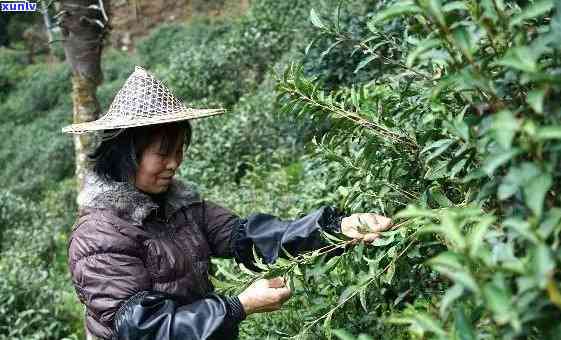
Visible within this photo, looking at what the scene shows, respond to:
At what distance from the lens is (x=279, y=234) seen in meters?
2.40

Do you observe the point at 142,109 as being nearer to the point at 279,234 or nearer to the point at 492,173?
the point at 279,234

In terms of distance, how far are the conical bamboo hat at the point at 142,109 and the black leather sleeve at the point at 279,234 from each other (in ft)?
1.59

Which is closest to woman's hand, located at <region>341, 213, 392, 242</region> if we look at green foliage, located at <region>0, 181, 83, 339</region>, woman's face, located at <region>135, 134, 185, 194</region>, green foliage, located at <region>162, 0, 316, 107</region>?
woman's face, located at <region>135, 134, 185, 194</region>

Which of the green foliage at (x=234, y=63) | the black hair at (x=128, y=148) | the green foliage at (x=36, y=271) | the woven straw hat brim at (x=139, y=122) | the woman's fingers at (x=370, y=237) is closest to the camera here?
the woman's fingers at (x=370, y=237)

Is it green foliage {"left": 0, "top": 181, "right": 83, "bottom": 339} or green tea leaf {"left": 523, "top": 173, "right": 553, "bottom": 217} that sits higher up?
green tea leaf {"left": 523, "top": 173, "right": 553, "bottom": 217}

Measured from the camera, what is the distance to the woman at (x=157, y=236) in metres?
1.96

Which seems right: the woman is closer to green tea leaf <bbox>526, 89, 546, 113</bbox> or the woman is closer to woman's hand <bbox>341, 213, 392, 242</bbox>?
woman's hand <bbox>341, 213, 392, 242</bbox>

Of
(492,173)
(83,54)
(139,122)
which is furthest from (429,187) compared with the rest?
(83,54)

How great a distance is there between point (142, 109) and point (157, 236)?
47 centimetres

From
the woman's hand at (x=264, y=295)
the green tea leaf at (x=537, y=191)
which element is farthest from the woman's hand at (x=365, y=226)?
the green tea leaf at (x=537, y=191)

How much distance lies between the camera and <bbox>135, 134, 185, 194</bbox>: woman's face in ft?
7.51

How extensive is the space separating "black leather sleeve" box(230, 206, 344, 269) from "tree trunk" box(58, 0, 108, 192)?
1951mm

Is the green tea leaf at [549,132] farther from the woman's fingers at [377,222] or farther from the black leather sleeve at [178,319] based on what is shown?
the black leather sleeve at [178,319]

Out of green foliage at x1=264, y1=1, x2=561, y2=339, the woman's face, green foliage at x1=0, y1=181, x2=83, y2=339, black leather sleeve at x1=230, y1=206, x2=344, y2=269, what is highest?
green foliage at x1=264, y1=1, x2=561, y2=339
